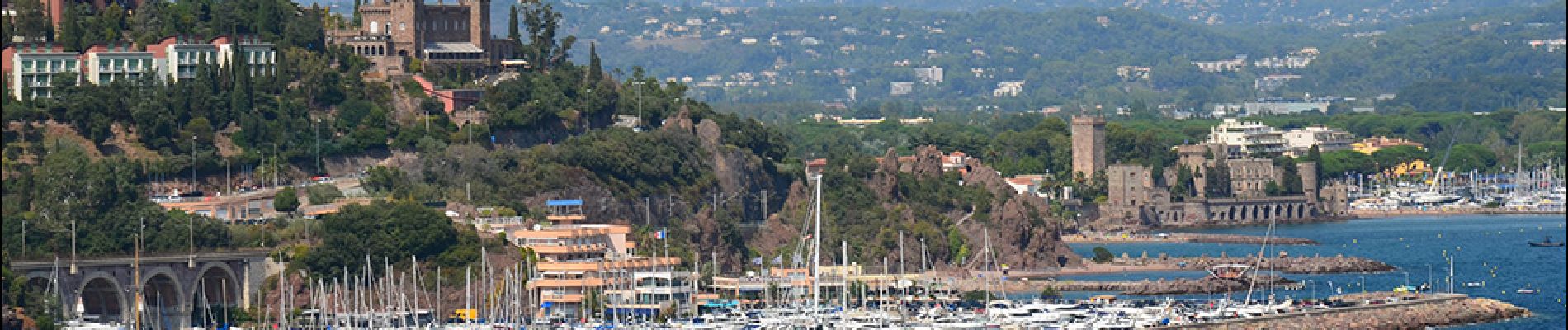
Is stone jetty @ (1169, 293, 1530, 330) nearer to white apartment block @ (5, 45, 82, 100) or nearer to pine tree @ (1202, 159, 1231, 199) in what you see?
white apartment block @ (5, 45, 82, 100)

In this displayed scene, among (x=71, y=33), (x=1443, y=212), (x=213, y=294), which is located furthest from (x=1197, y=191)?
(x=213, y=294)

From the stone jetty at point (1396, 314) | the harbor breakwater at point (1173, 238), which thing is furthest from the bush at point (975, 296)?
the harbor breakwater at point (1173, 238)

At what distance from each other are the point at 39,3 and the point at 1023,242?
126 feet

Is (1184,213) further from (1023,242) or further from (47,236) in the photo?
(47,236)

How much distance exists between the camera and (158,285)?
273ft

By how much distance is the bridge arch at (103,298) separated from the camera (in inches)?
3177

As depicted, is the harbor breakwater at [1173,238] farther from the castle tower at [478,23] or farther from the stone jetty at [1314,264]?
the castle tower at [478,23]

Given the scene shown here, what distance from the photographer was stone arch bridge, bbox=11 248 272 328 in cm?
8019

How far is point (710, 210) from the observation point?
108 metres

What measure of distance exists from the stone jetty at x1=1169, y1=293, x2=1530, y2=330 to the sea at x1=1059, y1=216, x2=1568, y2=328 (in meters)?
0.81

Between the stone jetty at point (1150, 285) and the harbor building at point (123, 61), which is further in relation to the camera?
the stone jetty at point (1150, 285)

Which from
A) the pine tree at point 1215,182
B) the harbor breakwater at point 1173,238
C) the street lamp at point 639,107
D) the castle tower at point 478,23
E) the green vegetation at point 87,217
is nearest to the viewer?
the green vegetation at point 87,217

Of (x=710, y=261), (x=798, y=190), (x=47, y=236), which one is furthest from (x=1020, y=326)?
(x=798, y=190)

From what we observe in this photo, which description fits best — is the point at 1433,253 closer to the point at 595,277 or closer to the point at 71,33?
the point at 595,277
